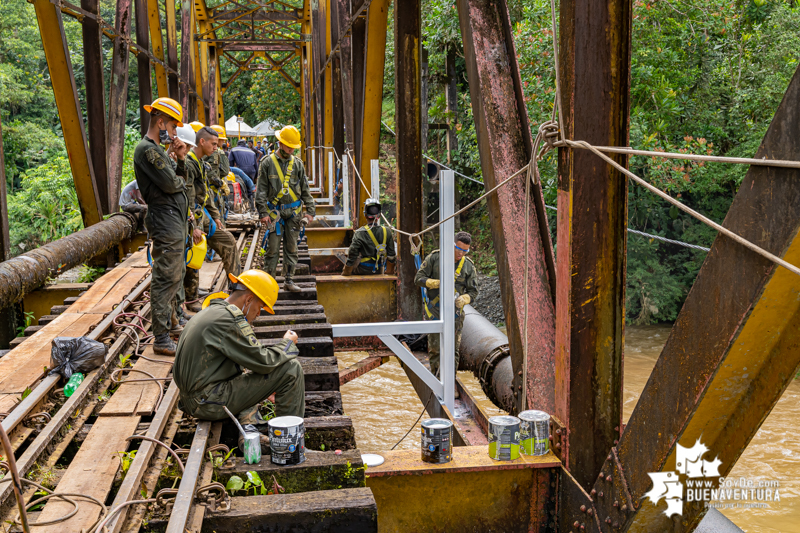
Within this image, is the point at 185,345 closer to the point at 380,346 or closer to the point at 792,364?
the point at 792,364

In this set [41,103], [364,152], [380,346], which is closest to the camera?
[380,346]


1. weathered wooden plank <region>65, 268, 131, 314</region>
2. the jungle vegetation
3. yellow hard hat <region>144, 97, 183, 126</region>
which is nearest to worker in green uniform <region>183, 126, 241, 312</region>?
yellow hard hat <region>144, 97, 183, 126</region>

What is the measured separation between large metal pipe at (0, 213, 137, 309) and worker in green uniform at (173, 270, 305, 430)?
3.34 m

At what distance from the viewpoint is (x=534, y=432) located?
10.5 feet

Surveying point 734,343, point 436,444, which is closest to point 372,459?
point 436,444

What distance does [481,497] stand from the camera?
11.0 ft

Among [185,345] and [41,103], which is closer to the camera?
[185,345]

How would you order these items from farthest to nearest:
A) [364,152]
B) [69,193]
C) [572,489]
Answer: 1. [69,193]
2. [364,152]
3. [572,489]

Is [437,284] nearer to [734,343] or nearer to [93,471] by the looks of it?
[93,471]

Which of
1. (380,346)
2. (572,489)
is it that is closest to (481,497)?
(572,489)

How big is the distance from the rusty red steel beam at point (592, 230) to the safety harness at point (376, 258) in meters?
6.47

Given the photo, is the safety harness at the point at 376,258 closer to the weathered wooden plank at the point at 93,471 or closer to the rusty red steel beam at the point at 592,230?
the weathered wooden plank at the point at 93,471

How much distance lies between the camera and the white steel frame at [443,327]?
6098 millimetres

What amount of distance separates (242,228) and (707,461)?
29.8ft
